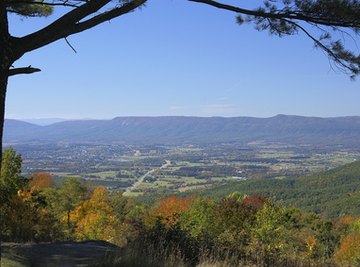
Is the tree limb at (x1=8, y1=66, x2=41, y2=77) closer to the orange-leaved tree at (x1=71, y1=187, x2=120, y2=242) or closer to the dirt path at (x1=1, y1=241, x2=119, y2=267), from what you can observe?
the dirt path at (x1=1, y1=241, x2=119, y2=267)

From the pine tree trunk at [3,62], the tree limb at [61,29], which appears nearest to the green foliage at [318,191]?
the tree limb at [61,29]

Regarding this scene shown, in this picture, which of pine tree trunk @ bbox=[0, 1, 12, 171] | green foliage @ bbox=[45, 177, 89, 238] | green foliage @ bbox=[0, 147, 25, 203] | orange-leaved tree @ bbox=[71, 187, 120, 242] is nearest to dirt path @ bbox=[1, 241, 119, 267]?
pine tree trunk @ bbox=[0, 1, 12, 171]

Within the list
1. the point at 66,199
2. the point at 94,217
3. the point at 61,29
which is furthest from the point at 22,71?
the point at 66,199

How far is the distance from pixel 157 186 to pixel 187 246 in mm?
108696

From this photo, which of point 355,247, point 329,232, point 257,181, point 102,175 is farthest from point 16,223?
point 102,175

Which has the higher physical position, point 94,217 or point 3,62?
point 3,62

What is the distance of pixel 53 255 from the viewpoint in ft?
19.6

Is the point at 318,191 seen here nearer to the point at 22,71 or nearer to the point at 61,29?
the point at 61,29

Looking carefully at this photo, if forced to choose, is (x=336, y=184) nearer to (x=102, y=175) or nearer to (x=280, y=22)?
(x=102, y=175)

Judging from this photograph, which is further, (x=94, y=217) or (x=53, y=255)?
(x=94, y=217)

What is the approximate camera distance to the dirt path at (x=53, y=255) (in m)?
5.30

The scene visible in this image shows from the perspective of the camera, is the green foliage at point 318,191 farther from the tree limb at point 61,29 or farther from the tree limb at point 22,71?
the tree limb at point 22,71

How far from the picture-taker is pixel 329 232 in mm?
43344

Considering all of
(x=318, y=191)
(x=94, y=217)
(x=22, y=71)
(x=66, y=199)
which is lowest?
(x=318, y=191)
